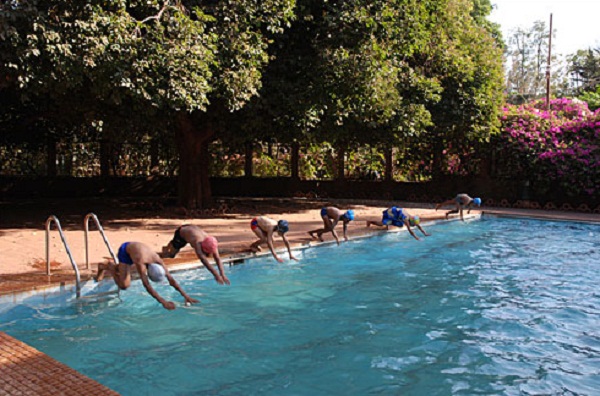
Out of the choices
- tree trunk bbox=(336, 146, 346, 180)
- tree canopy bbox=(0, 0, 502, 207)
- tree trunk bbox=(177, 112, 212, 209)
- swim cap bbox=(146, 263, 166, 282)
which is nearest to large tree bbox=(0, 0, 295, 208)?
tree canopy bbox=(0, 0, 502, 207)

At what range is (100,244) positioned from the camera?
34.3 feet

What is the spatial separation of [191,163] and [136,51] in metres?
6.99

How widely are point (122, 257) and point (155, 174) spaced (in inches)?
757

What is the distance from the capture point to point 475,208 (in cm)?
2031

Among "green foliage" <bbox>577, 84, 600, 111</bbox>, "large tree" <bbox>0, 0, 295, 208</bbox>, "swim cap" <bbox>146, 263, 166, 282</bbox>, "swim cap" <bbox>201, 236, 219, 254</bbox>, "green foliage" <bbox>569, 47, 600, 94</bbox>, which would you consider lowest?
"swim cap" <bbox>146, 263, 166, 282</bbox>

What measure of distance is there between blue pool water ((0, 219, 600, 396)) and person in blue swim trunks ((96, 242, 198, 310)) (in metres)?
0.58

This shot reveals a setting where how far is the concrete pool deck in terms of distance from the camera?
419 centimetres

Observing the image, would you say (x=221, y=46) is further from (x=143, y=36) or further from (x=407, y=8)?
(x=407, y=8)

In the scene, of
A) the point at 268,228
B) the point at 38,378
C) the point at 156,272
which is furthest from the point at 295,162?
the point at 38,378

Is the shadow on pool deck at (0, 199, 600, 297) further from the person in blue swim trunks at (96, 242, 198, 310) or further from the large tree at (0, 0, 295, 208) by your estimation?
the large tree at (0, 0, 295, 208)

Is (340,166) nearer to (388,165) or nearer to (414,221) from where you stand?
(388,165)

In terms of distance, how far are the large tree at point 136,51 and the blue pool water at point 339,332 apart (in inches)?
168

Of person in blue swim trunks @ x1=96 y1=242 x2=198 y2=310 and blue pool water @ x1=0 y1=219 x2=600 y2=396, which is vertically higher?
person in blue swim trunks @ x1=96 y1=242 x2=198 y2=310

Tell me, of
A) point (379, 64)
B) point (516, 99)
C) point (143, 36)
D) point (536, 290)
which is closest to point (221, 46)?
Answer: point (143, 36)
